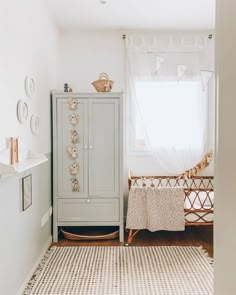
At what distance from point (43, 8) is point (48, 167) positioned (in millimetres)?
1694

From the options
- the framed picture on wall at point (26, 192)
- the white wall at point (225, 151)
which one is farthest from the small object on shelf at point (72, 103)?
the white wall at point (225, 151)

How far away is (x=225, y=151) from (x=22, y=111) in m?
2.06

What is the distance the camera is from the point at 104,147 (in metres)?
4.11

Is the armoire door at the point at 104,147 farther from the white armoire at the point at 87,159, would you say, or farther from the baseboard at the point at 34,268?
the baseboard at the point at 34,268

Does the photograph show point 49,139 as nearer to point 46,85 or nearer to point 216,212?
point 46,85

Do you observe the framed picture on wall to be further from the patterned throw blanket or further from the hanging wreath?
the hanging wreath

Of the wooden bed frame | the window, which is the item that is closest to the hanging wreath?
→ the wooden bed frame

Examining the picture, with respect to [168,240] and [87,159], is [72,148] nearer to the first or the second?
[87,159]

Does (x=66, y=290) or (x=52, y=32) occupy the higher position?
(x=52, y=32)

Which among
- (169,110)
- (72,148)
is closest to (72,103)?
(72,148)

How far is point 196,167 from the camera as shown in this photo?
4.76 meters

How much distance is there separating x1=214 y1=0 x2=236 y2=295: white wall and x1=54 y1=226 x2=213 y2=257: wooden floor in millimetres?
2696

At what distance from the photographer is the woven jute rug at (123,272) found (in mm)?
2881

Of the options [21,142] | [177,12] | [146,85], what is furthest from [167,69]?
[21,142]
